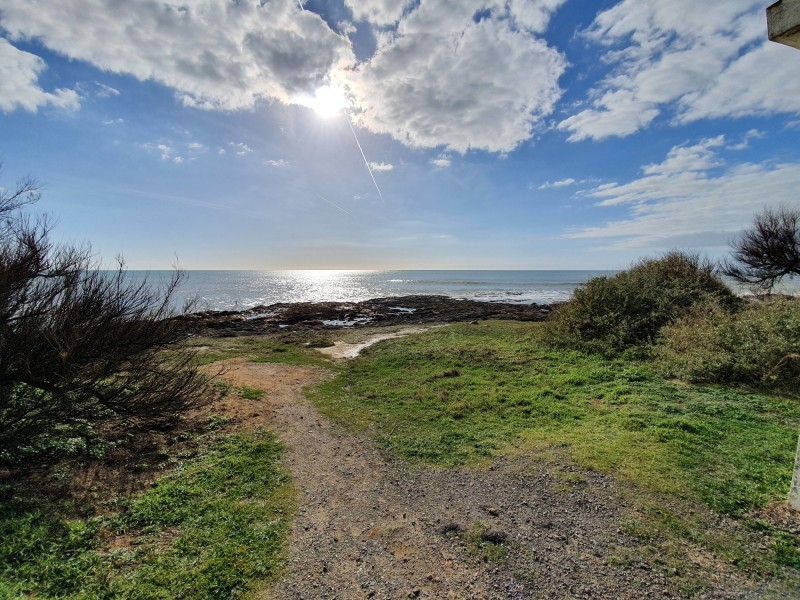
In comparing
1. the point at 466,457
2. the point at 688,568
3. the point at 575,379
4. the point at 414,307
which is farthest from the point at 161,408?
the point at 414,307

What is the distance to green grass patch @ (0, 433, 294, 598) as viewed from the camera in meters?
3.97

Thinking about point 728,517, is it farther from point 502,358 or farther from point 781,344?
point 502,358

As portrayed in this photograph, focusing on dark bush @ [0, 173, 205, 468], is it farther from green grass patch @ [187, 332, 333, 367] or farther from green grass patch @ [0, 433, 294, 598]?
green grass patch @ [187, 332, 333, 367]

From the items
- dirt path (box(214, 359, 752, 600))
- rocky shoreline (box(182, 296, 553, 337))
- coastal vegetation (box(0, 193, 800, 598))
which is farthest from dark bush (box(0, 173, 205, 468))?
rocky shoreline (box(182, 296, 553, 337))

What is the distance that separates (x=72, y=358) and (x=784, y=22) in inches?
380

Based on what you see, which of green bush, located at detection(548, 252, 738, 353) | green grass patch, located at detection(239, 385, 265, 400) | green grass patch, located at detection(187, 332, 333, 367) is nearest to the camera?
green grass patch, located at detection(239, 385, 265, 400)

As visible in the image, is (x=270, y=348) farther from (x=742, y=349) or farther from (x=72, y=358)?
(x=742, y=349)

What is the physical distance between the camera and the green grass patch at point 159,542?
3967mm

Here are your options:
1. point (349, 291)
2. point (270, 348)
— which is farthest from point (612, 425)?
point (349, 291)

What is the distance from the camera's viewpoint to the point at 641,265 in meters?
21.1

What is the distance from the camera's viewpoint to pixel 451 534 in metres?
4.88

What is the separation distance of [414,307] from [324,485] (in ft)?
119

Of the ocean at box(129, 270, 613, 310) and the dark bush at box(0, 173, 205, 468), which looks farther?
the ocean at box(129, 270, 613, 310)

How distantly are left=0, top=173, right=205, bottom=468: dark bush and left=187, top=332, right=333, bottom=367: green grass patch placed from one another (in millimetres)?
8458
